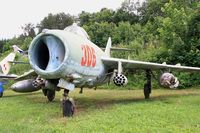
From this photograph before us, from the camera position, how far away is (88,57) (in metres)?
11.2

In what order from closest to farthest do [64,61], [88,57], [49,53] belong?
[64,61]
[49,53]
[88,57]

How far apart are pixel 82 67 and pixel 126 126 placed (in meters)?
3.26

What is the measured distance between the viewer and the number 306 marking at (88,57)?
10859 millimetres

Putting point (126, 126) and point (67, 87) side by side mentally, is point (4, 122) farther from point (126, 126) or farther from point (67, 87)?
point (126, 126)

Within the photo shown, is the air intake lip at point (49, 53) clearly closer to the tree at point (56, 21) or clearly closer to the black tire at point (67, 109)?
the black tire at point (67, 109)

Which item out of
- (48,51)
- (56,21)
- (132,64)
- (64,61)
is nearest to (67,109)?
(64,61)

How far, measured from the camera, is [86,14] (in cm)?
5344

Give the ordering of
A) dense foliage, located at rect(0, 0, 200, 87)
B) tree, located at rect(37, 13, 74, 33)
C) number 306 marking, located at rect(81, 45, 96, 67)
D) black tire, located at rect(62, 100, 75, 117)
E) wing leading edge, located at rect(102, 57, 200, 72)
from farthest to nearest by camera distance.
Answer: tree, located at rect(37, 13, 74, 33) → dense foliage, located at rect(0, 0, 200, 87) → wing leading edge, located at rect(102, 57, 200, 72) → number 306 marking, located at rect(81, 45, 96, 67) → black tire, located at rect(62, 100, 75, 117)

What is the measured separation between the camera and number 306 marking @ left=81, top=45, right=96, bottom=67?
10.9m

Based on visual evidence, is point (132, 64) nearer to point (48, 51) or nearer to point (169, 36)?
point (48, 51)

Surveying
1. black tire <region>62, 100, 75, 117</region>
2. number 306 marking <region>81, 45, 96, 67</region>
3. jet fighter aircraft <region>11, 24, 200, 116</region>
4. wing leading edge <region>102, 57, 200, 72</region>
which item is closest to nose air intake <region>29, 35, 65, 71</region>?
jet fighter aircraft <region>11, 24, 200, 116</region>

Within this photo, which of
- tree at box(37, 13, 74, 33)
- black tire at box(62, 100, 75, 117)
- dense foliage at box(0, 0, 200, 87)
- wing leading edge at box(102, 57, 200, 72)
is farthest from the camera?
tree at box(37, 13, 74, 33)

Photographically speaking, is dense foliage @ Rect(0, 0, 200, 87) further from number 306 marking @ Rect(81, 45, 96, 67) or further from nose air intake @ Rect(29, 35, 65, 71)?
nose air intake @ Rect(29, 35, 65, 71)

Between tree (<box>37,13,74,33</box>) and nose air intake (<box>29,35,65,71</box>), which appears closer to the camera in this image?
nose air intake (<box>29,35,65,71</box>)
